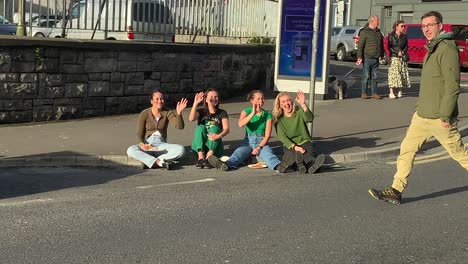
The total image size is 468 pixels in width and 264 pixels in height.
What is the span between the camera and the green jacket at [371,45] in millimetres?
14141

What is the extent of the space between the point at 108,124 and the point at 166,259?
635cm

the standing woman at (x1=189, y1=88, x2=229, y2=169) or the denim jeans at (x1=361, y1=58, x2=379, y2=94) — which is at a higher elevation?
the denim jeans at (x1=361, y1=58, x2=379, y2=94)

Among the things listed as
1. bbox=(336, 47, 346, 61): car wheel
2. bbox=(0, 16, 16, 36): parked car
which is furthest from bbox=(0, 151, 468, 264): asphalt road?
bbox=(336, 47, 346, 61): car wheel

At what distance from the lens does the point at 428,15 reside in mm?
6023

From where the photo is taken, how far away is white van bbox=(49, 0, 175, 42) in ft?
38.4

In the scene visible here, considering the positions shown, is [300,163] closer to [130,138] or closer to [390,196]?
[390,196]

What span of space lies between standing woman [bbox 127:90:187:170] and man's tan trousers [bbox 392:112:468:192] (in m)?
2.98

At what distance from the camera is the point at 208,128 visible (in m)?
8.31

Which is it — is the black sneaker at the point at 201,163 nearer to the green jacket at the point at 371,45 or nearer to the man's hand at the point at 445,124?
the man's hand at the point at 445,124

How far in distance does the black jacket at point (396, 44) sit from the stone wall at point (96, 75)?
12.3 feet

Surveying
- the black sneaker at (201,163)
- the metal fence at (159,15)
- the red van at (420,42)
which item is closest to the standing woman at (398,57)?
the metal fence at (159,15)

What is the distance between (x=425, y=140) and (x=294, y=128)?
2260 mm

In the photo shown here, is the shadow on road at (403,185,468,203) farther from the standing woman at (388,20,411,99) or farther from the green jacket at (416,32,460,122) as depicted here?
the standing woman at (388,20,411,99)

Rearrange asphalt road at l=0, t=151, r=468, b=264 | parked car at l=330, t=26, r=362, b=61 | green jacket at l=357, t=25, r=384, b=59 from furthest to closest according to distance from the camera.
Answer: parked car at l=330, t=26, r=362, b=61, green jacket at l=357, t=25, r=384, b=59, asphalt road at l=0, t=151, r=468, b=264
